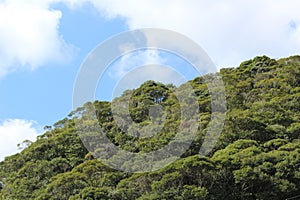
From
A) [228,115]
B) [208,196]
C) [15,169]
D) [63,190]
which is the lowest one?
[208,196]

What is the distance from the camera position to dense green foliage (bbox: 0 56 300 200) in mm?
20531

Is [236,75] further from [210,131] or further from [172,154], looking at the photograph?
[172,154]

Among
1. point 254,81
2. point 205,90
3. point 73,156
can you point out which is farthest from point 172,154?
point 254,81

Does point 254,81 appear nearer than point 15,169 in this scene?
No

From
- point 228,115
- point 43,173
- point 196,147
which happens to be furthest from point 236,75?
point 43,173

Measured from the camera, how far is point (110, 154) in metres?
25.9

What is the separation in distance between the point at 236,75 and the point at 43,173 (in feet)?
60.8

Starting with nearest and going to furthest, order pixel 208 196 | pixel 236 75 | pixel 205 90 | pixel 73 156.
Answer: pixel 208 196 < pixel 73 156 < pixel 205 90 < pixel 236 75

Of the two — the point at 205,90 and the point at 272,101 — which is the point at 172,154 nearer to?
the point at 272,101

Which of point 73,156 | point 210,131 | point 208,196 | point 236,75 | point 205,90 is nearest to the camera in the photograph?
point 208,196

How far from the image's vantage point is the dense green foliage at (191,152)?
2053 centimetres

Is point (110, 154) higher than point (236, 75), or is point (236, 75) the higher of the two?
point (236, 75)

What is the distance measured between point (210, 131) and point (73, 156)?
8948 millimetres

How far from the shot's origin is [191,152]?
79.9 feet
